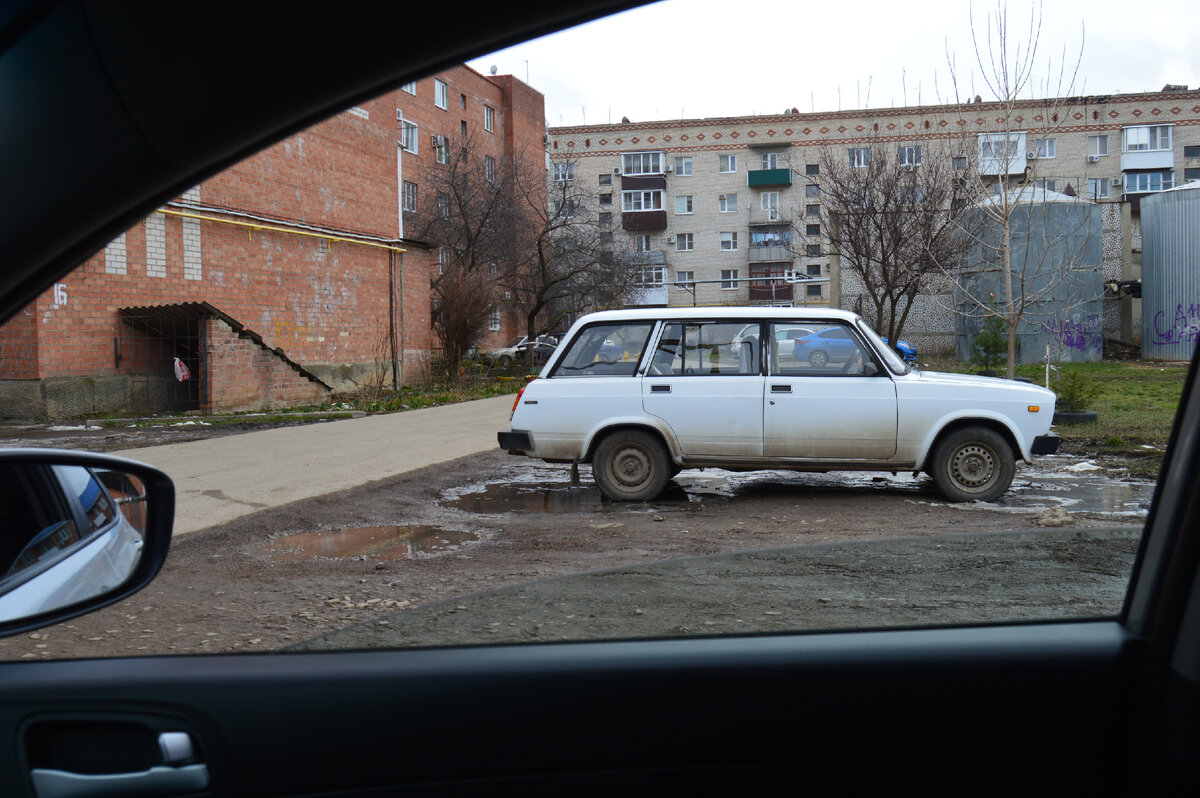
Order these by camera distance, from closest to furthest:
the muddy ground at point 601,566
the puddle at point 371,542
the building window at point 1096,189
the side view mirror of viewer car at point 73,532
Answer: the side view mirror of viewer car at point 73,532, the muddy ground at point 601,566, the puddle at point 371,542, the building window at point 1096,189

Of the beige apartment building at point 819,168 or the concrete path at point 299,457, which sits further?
the concrete path at point 299,457

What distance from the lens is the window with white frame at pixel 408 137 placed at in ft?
8.54

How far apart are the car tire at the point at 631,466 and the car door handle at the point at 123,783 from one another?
277 inches

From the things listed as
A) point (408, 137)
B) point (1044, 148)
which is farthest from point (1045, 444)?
point (408, 137)

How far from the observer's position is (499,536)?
7.23 meters

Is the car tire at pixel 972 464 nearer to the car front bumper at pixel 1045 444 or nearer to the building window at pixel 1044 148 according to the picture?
the car front bumper at pixel 1045 444

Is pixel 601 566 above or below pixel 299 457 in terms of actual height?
below

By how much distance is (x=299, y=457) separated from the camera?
11680 millimetres

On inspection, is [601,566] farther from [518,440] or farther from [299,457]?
[299,457]

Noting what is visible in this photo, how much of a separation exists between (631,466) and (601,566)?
9.76 ft

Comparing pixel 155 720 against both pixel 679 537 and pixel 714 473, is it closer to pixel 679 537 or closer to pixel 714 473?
pixel 679 537

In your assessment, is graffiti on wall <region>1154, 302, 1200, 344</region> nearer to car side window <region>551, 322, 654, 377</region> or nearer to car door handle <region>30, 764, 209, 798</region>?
car door handle <region>30, 764, 209, 798</region>

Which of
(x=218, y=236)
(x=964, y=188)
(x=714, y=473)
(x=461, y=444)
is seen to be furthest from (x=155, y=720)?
(x=964, y=188)

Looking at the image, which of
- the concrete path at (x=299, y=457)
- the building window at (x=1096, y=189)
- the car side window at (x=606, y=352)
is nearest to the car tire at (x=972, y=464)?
the building window at (x=1096, y=189)
